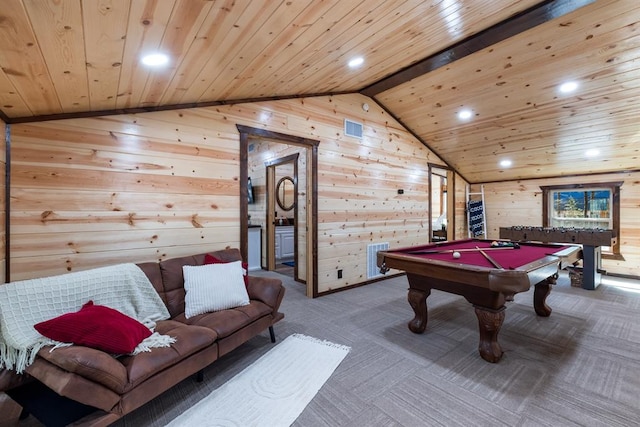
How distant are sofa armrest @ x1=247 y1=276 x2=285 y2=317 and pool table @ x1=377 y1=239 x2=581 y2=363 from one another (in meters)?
1.00

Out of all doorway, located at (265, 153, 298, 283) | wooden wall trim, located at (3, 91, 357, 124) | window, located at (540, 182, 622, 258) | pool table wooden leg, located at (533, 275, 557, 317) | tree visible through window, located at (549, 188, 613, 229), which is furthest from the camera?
tree visible through window, located at (549, 188, 613, 229)

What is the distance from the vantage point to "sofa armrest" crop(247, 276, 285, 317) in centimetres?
252

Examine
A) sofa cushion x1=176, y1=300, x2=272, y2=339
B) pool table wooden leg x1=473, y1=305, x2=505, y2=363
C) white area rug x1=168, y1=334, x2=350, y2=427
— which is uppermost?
sofa cushion x1=176, y1=300, x2=272, y2=339

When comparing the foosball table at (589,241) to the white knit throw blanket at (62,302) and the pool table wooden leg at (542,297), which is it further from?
the white knit throw blanket at (62,302)

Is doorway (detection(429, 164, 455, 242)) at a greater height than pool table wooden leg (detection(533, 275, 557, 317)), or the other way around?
doorway (detection(429, 164, 455, 242))

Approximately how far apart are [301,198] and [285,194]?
188cm

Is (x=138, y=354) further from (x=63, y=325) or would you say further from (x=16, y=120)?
(x=16, y=120)

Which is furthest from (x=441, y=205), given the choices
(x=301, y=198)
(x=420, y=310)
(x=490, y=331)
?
(x=490, y=331)

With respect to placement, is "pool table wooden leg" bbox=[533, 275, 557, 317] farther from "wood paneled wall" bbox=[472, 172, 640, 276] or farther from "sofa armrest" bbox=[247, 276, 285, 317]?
"wood paneled wall" bbox=[472, 172, 640, 276]

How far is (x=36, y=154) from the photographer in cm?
215

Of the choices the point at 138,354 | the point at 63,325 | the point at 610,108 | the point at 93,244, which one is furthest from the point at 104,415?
the point at 610,108

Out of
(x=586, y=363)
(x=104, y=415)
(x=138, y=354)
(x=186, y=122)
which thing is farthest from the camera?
(x=186, y=122)

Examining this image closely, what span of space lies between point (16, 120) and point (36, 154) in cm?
25

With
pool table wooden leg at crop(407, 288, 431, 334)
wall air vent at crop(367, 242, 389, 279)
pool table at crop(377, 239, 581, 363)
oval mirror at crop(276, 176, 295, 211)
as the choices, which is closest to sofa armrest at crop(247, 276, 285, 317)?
pool table at crop(377, 239, 581, 363)
